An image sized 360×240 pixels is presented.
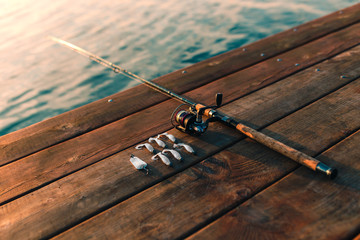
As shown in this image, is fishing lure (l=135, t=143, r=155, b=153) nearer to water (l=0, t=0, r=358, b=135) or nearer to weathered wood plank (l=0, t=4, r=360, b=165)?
weathered wood plank (l=0, t=4, r=360, b=165)

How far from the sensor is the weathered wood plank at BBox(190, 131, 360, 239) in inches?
90.4

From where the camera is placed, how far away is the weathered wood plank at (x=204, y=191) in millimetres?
2457

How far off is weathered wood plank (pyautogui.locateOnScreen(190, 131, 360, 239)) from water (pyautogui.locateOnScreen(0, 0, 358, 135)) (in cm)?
530

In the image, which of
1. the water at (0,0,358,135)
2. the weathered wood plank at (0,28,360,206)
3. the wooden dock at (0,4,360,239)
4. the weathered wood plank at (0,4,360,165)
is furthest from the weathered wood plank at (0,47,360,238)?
the water at (0,0,358,135)

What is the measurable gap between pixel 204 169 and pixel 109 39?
301 inches

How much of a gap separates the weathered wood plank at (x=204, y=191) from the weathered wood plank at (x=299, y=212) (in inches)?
1.8

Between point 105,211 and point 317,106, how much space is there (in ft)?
8.51

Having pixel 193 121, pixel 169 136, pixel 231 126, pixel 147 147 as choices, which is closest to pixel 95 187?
pixel 147 147

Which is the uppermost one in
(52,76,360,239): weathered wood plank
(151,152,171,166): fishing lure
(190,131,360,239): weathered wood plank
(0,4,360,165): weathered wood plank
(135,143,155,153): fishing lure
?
(0,4,360,165): weathered wood plank

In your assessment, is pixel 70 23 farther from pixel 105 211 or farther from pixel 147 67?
pixel 105 211

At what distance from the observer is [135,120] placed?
384 centimetres

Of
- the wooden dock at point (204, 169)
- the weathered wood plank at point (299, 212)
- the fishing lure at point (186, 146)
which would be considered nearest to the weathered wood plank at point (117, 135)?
the wooden dock at point (204, 169)

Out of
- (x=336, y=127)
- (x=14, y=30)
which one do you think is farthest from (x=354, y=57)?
(x=14, y=30)

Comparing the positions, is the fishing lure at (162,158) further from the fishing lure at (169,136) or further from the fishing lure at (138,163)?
the fishing lure at (169,136)
